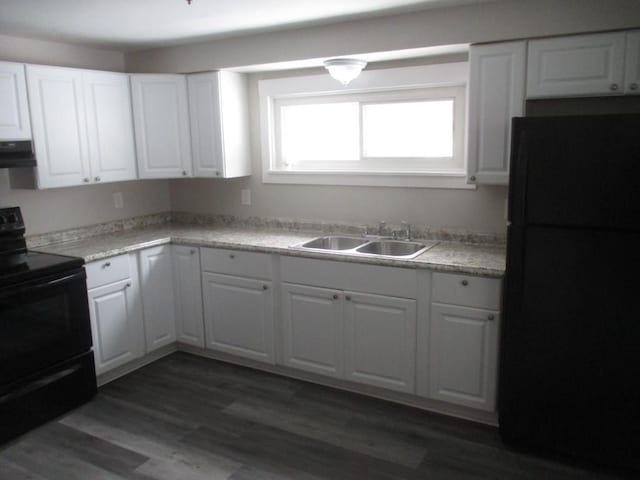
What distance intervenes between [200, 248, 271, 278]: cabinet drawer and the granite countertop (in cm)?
4

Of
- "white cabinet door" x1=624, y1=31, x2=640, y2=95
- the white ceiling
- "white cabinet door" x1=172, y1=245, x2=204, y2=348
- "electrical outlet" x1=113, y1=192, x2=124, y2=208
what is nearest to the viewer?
"white cabinet door" x1=624, y1=31, x2=640, y2=95

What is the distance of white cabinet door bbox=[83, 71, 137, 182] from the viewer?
136 inches

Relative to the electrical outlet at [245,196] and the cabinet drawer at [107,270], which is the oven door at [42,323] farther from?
the electrical outlet at [245,196]

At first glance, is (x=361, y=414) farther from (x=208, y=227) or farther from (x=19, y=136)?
(x=19, y=136)

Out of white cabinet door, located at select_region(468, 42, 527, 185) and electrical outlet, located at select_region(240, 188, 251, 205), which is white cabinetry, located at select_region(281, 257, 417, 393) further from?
electrical outlet, located at select_region(240, 188, 251, 205)

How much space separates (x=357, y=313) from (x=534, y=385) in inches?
39.4

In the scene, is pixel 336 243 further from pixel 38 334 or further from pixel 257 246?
pixel 38 334

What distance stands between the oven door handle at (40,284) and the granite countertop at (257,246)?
0.14 meters

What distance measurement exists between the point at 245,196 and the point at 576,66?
2.40 metres

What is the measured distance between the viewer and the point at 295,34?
3.27 meters

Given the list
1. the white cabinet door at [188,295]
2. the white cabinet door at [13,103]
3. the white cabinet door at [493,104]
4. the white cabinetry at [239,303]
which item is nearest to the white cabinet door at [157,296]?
→ the white cabinet door at [188,295]

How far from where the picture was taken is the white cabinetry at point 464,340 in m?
2.68

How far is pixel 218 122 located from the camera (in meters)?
3.68

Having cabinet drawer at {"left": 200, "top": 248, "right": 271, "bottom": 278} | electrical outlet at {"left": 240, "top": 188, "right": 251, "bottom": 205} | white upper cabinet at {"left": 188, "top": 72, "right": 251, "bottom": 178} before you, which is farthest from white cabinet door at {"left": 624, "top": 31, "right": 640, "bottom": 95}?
electrical outlet at {"left": 240, "top": 188, "right": 251, "bottom": 205}
